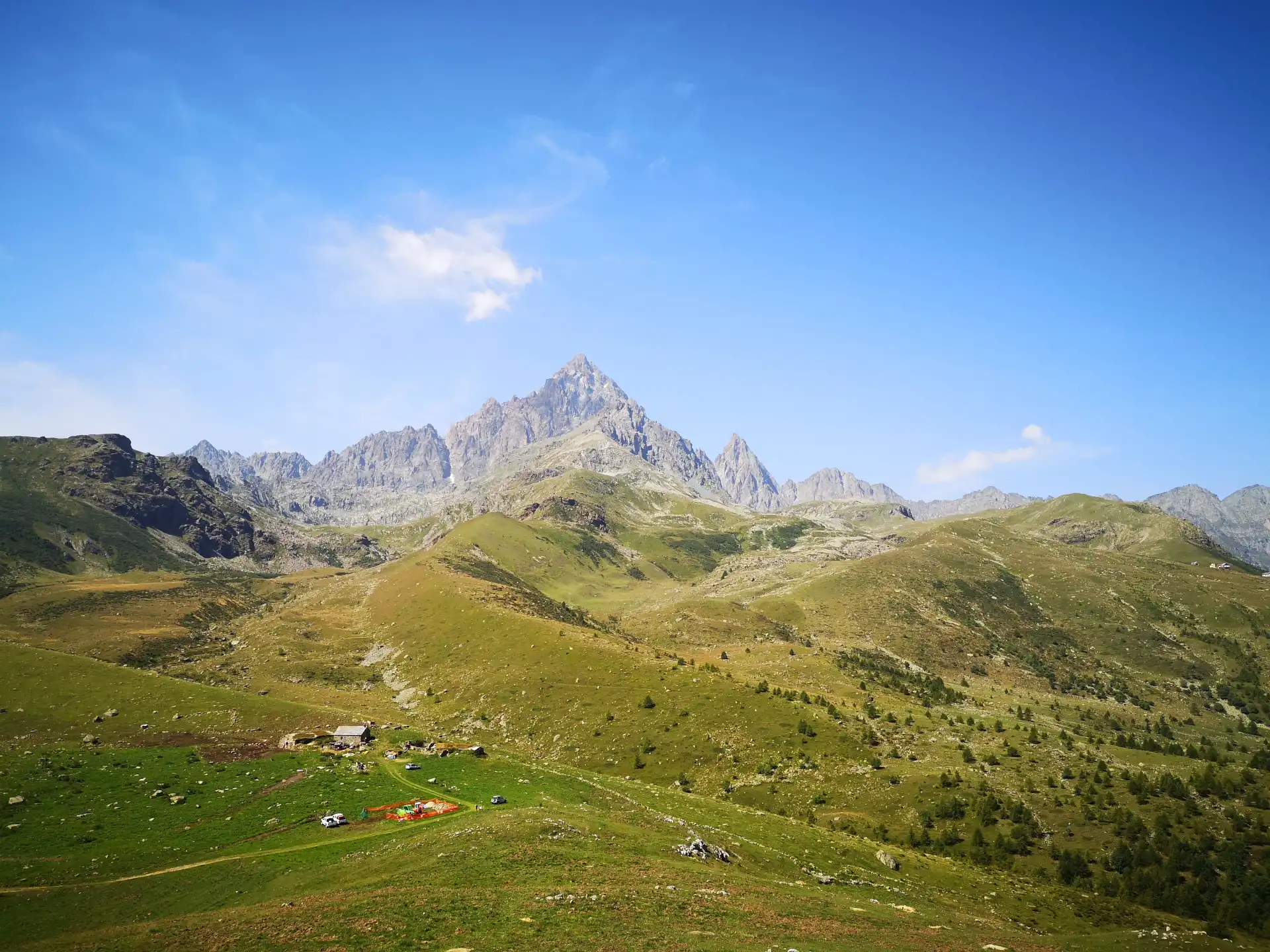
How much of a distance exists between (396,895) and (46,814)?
3801 cm

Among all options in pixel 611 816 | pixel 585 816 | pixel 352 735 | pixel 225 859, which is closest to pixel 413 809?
pixel 225 859

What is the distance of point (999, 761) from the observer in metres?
84.8

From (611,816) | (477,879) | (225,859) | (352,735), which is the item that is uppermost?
(477,879)

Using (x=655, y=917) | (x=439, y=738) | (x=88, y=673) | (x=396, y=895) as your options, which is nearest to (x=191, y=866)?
(x=396, y=895)

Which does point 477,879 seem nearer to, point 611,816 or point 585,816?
point 585,816

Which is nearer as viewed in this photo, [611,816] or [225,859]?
[225,859]

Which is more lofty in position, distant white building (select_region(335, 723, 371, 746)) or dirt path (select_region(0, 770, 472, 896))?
dirt path (select_region(0, 770, 472, 896))

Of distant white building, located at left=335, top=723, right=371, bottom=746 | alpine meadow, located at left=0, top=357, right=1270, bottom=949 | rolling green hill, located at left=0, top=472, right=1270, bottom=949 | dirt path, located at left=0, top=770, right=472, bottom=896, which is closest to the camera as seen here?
rolling green hill, located at left=0, top=472, right=1270, bottom=949

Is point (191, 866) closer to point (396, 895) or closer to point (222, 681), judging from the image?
point (396, 895)

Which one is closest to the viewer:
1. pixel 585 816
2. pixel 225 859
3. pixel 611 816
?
pixel 225 859

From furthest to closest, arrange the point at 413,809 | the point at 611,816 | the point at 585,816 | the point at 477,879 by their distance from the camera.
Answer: the point at 611,816 < the point at 413,809 < the point at 585,816 < the point at 477,879

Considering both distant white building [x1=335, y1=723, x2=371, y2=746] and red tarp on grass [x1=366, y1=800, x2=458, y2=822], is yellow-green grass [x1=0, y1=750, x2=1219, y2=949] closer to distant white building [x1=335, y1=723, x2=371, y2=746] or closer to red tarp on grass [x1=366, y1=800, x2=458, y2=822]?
red tarp on grass [x1=366, y1=800, x2=458, y2=822]

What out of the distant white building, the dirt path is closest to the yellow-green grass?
the dirt path

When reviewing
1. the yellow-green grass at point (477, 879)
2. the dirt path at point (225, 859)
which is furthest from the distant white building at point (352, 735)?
the dirt path at point (225, 859)
